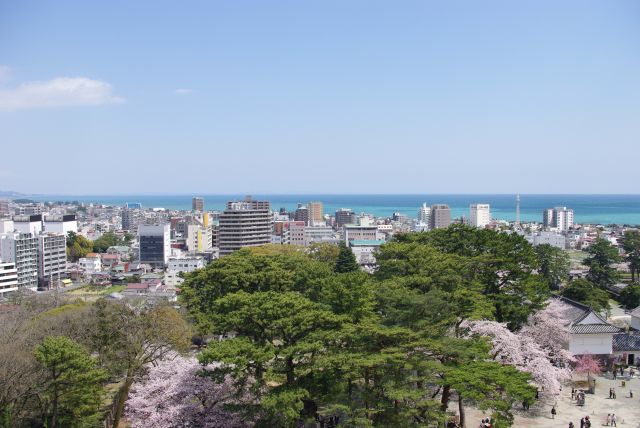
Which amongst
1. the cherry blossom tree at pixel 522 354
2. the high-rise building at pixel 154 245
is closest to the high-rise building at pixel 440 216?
the high-rise building at pixel 154 245

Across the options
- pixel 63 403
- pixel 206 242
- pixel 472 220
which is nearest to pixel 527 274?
pixel 63 403

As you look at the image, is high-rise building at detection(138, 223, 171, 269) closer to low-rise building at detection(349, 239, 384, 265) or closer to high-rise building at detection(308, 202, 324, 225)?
low-rise building at detection(349, 239, 384, 265)

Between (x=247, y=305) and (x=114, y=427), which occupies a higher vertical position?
(x=247, y=305)

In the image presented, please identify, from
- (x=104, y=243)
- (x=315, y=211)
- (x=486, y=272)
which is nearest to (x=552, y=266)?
(x=486, y=272)

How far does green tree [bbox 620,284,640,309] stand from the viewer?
3638 cm

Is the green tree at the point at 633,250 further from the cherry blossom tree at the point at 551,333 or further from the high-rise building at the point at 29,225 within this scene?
the high-rise building at the point at 29,225

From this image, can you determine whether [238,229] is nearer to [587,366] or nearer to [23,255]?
[23,255]

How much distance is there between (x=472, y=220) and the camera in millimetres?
124812

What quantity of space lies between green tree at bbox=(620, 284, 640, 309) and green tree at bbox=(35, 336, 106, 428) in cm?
3441

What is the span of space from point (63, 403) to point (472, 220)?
117661 mm

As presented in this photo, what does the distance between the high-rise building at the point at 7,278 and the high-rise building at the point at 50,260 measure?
8.93 metres

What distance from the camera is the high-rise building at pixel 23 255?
59.7m

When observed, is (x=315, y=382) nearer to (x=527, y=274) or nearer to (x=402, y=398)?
(x=402, y=398)

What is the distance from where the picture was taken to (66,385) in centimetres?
1454
